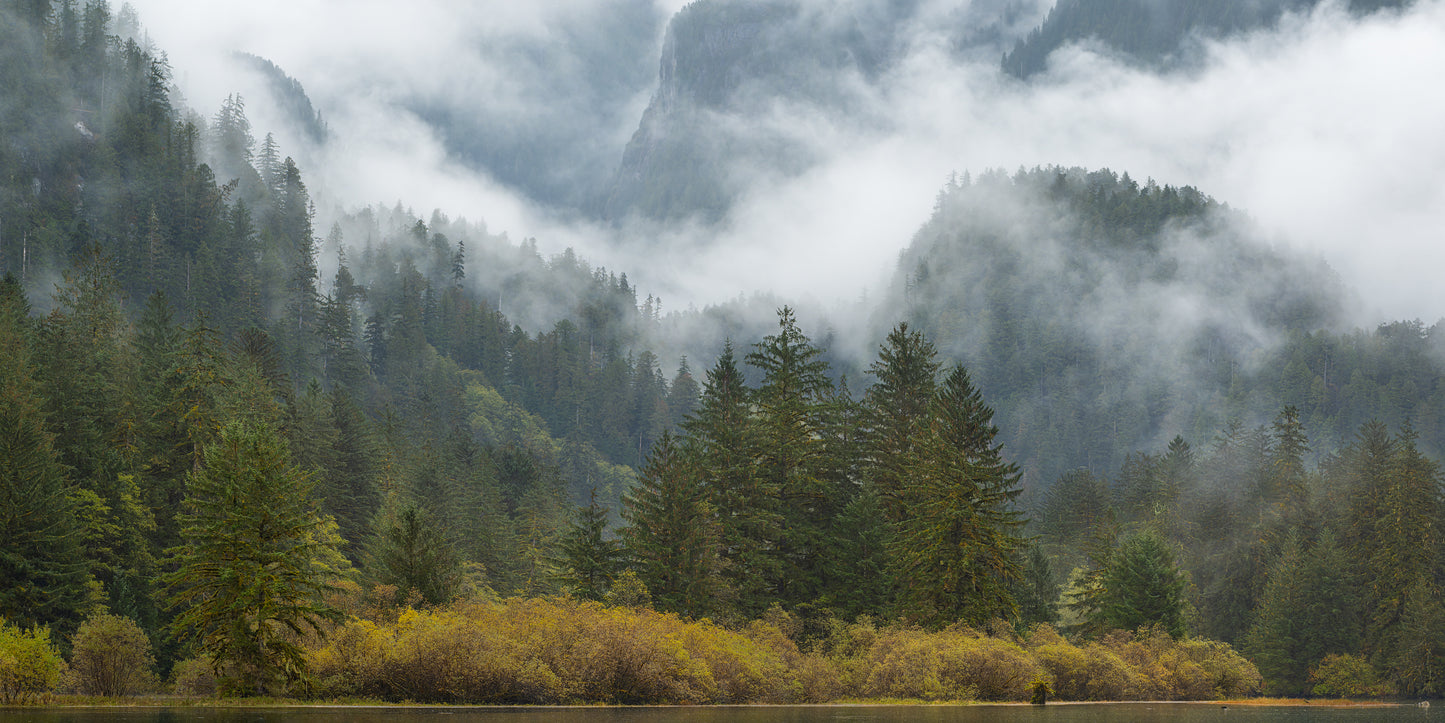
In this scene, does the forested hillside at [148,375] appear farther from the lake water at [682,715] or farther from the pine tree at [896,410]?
the pine tree at [896,410]

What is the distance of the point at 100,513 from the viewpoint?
58344 millimetres

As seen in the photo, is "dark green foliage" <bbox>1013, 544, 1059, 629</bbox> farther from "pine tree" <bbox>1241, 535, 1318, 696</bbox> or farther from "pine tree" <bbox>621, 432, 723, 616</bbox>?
"pine tree" <bbox>621, 432, 723, 616</bbox>

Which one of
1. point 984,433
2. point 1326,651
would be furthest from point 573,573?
point 1326,651

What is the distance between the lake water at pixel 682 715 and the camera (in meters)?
32.3

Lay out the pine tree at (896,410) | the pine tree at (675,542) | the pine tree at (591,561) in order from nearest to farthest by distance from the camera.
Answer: the pine tree at (675,542), the pine tree at (591,561), the pine tree at (896,410)

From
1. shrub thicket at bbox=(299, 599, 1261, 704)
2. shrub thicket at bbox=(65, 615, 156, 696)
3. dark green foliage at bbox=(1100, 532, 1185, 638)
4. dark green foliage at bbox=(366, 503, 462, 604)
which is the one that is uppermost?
dark green foliage at bbox=(1100, 532, 1185, 638)

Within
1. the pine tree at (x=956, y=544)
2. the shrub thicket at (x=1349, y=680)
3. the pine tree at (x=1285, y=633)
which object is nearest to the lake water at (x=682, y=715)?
the pine tree at (x=956, y=544)

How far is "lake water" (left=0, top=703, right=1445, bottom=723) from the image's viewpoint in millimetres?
32344

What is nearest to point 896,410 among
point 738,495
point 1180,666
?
point 738,495

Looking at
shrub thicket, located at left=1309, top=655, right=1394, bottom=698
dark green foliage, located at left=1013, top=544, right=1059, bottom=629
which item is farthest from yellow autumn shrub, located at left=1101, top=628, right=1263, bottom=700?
shrub thicket, located at left=1309, top=655, right=1394, bottom=698

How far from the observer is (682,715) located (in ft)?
124

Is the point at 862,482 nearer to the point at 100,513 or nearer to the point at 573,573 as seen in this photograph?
the point at 573,573

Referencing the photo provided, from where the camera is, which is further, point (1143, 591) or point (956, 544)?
point (1143, 591)

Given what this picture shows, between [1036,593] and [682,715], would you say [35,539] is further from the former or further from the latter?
[1036,593]
